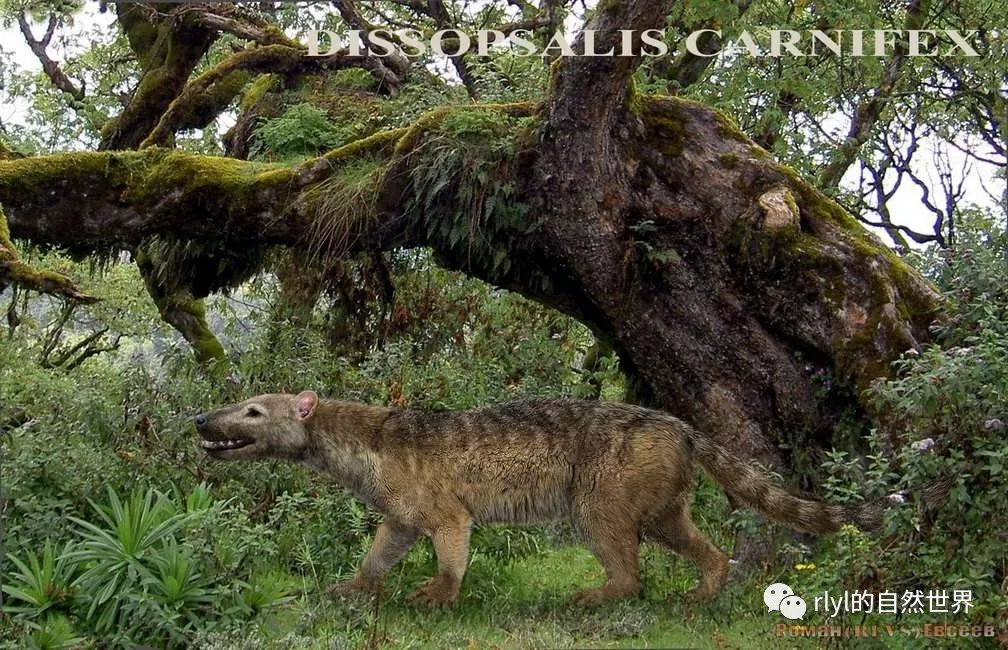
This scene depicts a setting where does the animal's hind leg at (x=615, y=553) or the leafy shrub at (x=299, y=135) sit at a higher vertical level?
the leafy shrub at (x=299, y=135)

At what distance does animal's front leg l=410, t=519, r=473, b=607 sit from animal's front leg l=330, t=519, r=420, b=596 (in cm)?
25

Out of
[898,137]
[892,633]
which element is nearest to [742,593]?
[892,633]

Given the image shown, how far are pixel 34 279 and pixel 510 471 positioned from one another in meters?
3.84

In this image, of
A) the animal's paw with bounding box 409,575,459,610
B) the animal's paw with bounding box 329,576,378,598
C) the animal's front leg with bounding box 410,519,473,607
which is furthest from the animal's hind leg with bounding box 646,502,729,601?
the animal's paw with bounding box 329,576,378,598

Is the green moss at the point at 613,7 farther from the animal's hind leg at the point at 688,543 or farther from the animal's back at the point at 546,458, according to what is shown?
the animal's hind leg at the point at 688,543

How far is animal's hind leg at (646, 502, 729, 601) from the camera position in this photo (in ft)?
27.5

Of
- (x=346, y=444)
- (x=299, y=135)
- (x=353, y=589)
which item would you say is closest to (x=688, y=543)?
(x=353, y=589)

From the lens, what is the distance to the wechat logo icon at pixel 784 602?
7.67m

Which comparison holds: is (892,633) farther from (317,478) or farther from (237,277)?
(237,277)

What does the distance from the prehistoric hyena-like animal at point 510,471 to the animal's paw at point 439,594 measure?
1 centimetres

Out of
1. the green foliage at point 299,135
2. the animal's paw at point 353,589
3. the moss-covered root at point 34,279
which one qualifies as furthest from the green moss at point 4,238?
the green foliage at point 299,135

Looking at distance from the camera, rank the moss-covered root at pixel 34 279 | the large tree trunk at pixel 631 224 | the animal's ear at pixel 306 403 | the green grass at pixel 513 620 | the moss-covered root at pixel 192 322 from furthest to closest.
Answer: the moss-covered root at pixel 192 322
the large tree trunk at pixel 631 224
the animal's ear at pixel 306 403
the green grass at pixel 513 620
the moss-covered root at pixel 34 279

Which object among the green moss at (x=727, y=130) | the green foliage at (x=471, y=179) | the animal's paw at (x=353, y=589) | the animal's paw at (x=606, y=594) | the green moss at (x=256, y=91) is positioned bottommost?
the animal's paw at (x=353, y=589)

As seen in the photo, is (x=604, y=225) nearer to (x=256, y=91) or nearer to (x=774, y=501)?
(x=774, y=501)
